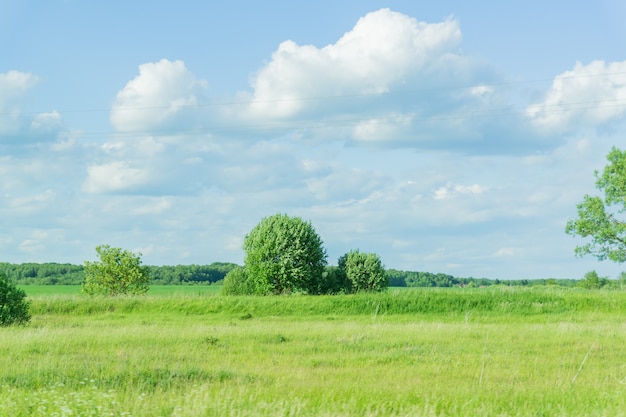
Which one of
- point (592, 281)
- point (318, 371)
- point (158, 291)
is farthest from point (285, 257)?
point (592, 281)

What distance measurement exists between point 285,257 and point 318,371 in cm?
3451

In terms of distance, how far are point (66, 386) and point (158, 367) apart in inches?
102

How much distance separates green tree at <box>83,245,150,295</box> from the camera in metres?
57.9

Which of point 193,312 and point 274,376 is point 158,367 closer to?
point 274,376

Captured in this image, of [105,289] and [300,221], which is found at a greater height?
[300,221]

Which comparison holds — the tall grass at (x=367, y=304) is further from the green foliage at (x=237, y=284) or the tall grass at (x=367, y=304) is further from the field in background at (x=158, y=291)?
the green foliage at (x=237, y=284)

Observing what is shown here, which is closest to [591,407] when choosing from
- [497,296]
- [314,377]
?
[314,377]

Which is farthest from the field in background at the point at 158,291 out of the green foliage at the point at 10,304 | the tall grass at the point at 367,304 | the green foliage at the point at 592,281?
the green foliage at the point at 592,281

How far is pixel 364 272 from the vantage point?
53.3 m

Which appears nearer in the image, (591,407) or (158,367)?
(591,407)

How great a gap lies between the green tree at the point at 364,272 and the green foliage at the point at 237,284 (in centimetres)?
798

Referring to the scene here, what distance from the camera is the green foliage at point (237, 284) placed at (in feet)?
184

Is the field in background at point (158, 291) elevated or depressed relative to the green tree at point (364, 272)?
depressed

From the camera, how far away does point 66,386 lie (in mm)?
12586
